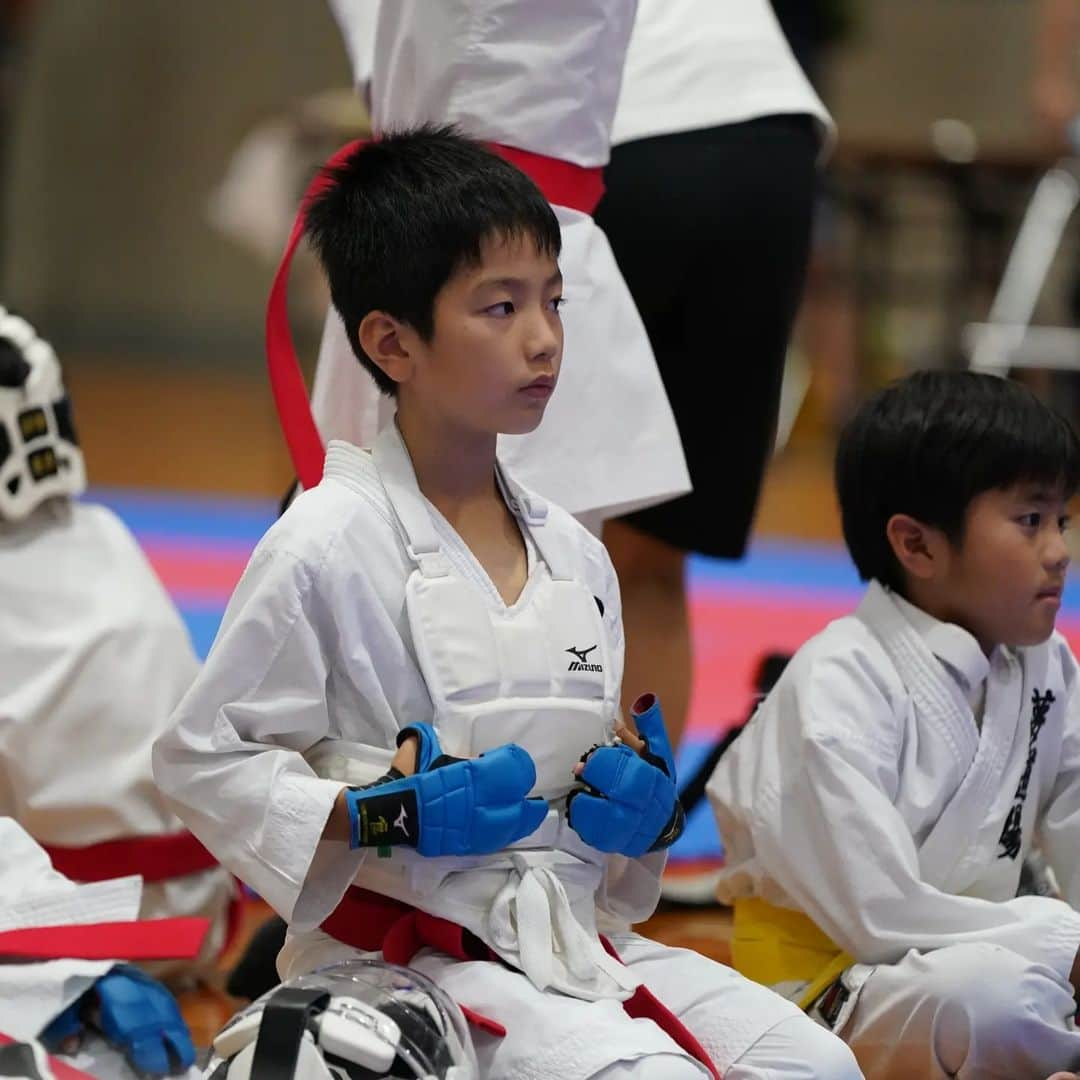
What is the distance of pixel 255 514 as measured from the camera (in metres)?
7.23

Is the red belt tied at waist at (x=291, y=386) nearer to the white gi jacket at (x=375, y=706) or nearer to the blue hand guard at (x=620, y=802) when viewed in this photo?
the white gi jacket at (x=375, y=706)

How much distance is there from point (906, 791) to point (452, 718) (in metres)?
0.70

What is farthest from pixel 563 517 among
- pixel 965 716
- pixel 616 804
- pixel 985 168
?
pixel 985 168

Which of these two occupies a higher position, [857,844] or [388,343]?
[388,343]

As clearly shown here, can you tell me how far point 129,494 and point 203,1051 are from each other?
16.6ft

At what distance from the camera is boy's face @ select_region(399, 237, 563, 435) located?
2.11m

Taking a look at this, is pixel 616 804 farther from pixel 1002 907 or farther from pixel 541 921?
pixel 1002 907

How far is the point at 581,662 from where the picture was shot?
2.13 metres

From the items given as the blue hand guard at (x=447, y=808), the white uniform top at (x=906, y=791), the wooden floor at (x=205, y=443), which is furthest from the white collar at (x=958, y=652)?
the wooden floor at (x=205, y=443)

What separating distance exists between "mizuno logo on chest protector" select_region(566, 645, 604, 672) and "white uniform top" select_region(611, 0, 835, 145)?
1.12 metres

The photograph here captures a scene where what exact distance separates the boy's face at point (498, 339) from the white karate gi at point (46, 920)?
701 millimetres

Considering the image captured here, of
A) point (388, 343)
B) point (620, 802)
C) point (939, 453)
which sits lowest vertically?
point (620, 802)

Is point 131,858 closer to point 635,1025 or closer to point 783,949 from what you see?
point 783,949

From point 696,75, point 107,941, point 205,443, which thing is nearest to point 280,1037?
point 107,941
